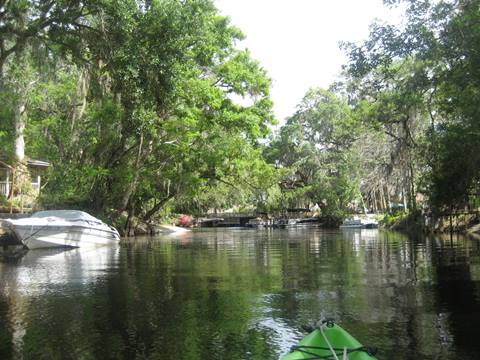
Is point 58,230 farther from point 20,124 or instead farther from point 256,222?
point 256,222

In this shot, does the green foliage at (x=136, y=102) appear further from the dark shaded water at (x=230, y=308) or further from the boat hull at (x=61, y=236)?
the dark shaded water at (x=230, y=308)

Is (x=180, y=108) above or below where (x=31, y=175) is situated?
above

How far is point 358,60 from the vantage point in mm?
16344

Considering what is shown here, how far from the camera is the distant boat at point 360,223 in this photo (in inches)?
2227

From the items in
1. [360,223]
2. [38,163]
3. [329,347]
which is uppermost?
[38,163]

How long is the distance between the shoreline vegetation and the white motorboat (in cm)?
433

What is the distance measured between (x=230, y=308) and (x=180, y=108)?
23875 millimetres

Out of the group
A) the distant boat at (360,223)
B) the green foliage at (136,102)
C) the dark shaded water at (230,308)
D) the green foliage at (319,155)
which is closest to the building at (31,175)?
the green foliage at (136,102)

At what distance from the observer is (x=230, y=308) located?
9.24 metres

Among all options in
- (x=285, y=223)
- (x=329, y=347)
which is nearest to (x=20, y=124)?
(x=329, y=347)

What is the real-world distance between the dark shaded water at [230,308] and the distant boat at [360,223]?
40766 millimetres

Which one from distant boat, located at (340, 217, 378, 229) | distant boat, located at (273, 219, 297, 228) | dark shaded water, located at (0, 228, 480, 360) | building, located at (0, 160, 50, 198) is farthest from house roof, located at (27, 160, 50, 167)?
distant boat, located at (273, 219, 297, 228)

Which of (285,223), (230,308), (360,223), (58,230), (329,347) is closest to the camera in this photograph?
(329,347)

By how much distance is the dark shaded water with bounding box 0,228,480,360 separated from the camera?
264 inches
